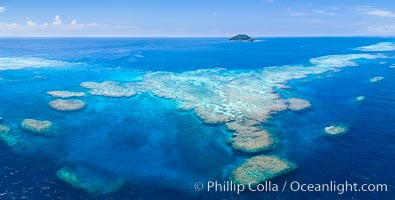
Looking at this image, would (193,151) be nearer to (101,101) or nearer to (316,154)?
(316,154)

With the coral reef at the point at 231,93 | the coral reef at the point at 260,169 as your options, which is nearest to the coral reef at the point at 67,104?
the coral reef at the point at 231,93

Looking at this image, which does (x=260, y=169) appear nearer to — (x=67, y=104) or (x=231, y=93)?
(x=231, y=93)

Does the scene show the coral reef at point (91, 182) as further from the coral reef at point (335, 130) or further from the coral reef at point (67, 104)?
the coral reef at point (335, 130)

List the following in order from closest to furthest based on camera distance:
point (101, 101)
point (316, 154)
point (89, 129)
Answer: point (316, 154), point (89, 129), point (101, 101)

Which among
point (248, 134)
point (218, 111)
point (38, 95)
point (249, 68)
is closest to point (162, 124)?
point (218, 111)

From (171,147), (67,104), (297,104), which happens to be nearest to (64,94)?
(67,104)
